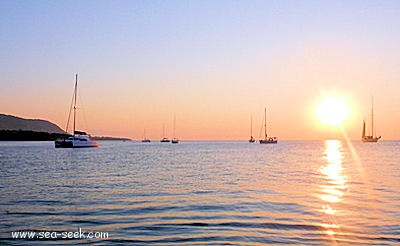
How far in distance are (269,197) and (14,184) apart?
16832mm

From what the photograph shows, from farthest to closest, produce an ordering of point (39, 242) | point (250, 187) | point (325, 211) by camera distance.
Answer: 1. point (250, 187)
2. point (325, 211)
3. point (39, 242)

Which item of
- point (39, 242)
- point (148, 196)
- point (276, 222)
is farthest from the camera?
point (148, 196)

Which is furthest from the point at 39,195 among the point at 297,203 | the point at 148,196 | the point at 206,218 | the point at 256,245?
the point at 256,245

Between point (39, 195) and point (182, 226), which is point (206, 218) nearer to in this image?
point (182, 226)

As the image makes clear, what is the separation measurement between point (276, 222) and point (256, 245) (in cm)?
381

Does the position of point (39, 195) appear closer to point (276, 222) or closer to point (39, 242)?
point (39, 242)

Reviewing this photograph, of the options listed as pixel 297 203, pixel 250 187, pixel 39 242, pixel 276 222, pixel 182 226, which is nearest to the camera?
pixel 39 242

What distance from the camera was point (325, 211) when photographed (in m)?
20.8

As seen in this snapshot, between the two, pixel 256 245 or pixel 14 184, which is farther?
pixel 14 184

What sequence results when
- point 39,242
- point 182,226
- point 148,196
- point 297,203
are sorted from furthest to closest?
point 148,196 < point 297,203 < point 182,226 < point 39,242

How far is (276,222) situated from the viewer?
58.4 feet

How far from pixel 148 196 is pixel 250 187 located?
305 inches

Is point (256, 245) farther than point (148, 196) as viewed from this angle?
No

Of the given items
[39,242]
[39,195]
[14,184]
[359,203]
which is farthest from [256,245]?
[14,184]
